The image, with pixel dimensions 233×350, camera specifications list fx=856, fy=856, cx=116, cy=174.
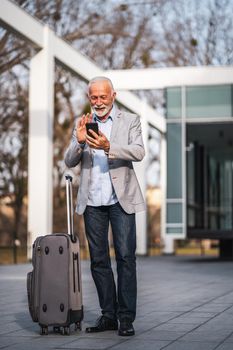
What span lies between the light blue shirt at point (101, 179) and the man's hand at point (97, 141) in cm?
36

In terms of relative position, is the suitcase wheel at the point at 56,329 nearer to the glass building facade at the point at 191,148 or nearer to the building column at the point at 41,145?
the building column at the point at 41,145

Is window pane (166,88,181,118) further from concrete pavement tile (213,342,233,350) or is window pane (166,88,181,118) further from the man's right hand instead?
concrete pavement tile (213,342,233,350)

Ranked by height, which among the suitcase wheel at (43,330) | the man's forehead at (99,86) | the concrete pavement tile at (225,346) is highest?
the man's forehead at (99,86)

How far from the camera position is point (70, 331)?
601 cm

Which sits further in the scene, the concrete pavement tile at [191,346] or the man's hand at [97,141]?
the man's hand at [97,141]

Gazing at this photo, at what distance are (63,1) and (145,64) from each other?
5.22 meters

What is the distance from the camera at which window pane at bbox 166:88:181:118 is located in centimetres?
2320

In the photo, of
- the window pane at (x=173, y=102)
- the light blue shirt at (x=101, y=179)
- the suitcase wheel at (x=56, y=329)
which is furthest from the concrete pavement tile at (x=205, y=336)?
the window pane at (x=173, y=102)

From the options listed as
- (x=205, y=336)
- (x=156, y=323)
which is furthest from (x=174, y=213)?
(x=205, y=336)

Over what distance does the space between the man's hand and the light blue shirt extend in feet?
1.19

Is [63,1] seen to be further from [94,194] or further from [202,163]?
[94,194]

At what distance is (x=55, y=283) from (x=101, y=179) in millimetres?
793

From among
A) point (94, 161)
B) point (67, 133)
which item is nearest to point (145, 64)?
point (67, 133)

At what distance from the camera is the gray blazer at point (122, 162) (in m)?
5.89
